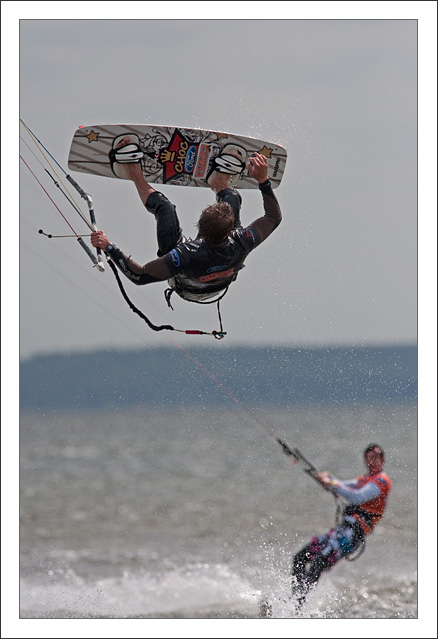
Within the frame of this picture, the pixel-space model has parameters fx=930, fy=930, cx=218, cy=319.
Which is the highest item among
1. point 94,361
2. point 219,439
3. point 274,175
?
point 274,175

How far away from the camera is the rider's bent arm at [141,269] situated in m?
7.36

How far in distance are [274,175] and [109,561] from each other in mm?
9683

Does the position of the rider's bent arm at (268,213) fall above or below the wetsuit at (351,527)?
above

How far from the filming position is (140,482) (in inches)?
1177

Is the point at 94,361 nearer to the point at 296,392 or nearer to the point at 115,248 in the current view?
the point at 296,392

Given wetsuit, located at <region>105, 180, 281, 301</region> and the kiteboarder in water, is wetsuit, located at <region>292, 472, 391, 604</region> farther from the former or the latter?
wetsuit, located at <region>105, 180, 281, 301</region>

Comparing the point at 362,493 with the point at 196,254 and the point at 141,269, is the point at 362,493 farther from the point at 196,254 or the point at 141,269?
the point at 141,269

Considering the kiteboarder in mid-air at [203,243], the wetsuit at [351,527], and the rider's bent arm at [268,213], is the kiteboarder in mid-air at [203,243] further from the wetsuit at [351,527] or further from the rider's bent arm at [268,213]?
the wetsuit at [351,527]

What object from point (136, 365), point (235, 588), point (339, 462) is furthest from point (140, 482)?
point (136, 365)

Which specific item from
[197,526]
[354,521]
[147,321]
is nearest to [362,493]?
[354,521]

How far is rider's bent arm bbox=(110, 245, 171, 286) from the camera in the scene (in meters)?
7.36

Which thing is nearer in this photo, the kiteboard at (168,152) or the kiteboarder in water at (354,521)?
Answer: the kiteboard at (168,152)

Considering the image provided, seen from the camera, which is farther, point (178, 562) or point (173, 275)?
point (178, 562)

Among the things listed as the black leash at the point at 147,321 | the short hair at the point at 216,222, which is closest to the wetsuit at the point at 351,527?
the black leash at the point at 147,321
